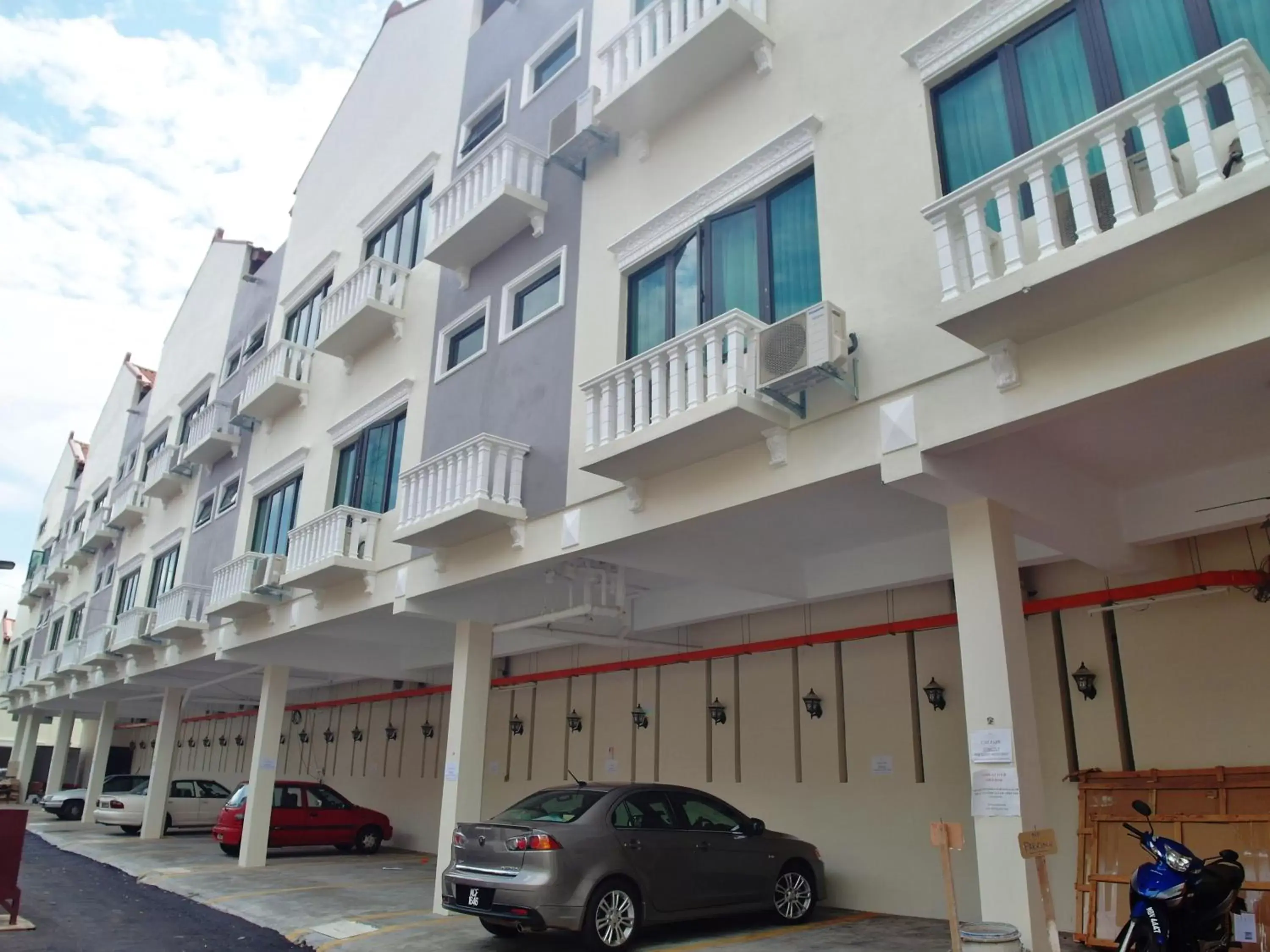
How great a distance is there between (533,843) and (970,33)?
7.84 metres

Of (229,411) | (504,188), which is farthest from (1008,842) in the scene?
(229,411)

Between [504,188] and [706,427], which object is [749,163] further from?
[504,188]

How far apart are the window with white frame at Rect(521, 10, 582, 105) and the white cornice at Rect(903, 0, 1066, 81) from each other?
5.98 metres

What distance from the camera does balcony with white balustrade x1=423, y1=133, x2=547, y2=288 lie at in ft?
38.7

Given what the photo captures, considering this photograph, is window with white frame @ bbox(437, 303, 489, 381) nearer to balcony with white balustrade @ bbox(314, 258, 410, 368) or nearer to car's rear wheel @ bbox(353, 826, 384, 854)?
balcony with white balustrade @ bbox(314, 258, 410, 368)

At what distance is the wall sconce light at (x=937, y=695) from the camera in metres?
10.6

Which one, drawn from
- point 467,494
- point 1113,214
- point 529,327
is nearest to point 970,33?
point 1113,214

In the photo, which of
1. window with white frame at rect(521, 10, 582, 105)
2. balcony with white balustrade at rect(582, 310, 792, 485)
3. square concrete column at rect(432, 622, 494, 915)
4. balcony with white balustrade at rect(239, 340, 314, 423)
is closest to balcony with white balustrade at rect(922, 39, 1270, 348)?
balcony with white balustrade at rect(582, 310, 792, 485)

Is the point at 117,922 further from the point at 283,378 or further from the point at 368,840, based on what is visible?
the point at 283,378

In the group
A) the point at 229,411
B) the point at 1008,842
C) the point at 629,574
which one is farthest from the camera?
the point at 229,411

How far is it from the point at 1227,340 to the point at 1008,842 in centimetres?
348

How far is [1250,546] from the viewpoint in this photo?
8594 mm

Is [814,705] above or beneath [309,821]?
above

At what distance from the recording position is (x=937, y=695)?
10.6m
